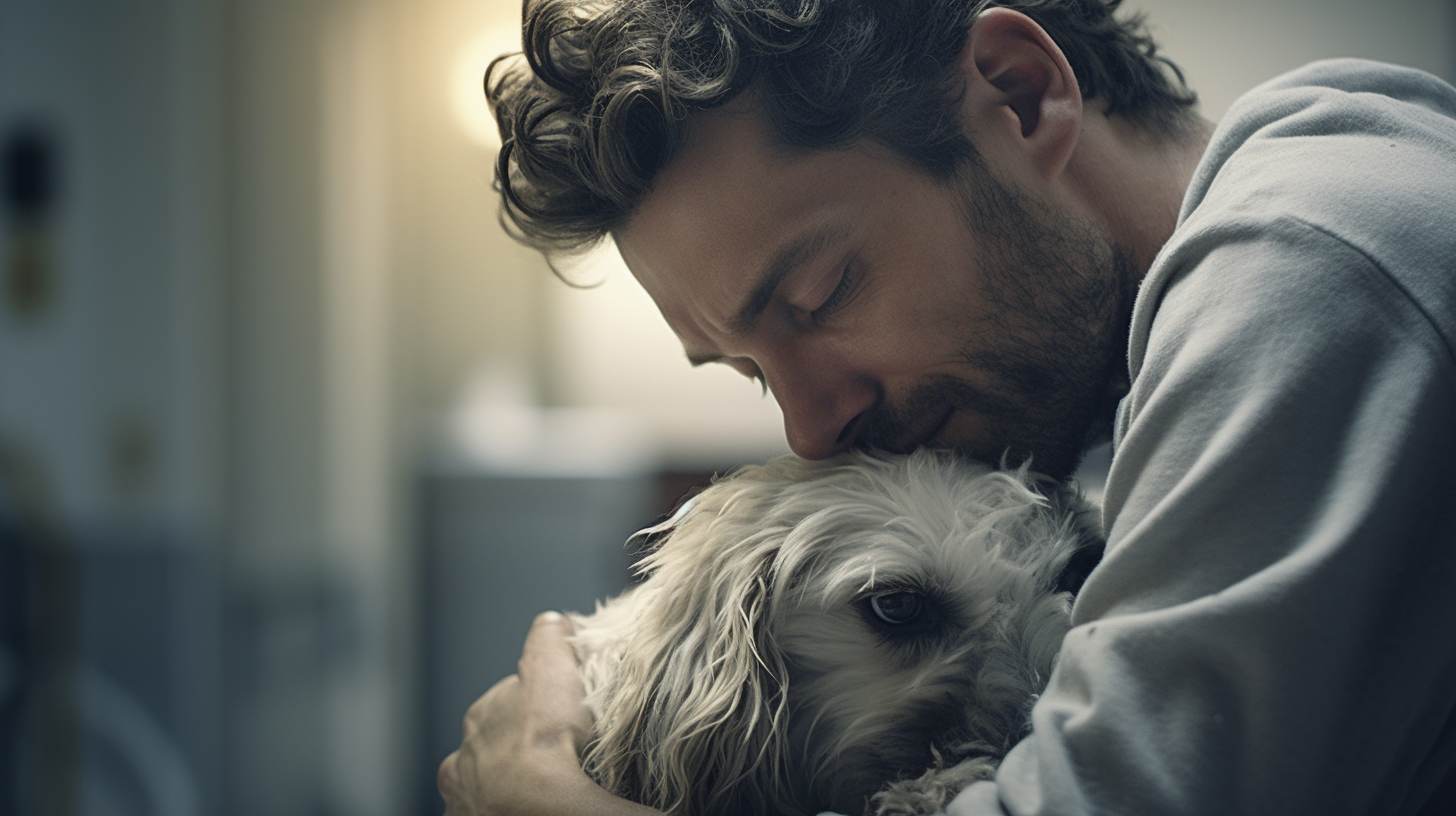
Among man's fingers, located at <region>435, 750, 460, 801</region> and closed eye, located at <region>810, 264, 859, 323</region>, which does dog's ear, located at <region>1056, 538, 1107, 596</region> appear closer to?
closed eye, located at <region>810, 264, 859, 323</region>

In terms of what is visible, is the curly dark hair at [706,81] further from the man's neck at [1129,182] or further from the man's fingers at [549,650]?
the man's fingers at [549,650]

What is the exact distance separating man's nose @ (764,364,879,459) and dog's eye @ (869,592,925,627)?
0.22 metres

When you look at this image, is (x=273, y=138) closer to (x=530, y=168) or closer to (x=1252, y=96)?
(x=530, y=168)

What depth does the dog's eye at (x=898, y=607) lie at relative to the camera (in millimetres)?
949

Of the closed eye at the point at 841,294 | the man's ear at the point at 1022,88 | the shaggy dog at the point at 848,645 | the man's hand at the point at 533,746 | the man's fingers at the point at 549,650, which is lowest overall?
the man's hand at the point at 533,746

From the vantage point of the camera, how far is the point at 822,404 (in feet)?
3.72

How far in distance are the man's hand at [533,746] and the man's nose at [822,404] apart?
1.22 ft

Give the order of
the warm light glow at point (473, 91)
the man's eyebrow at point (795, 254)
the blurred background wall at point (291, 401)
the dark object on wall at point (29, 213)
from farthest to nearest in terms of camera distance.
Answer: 1. the warm light glow at point (473, 91)
2. the blurred background wall at point (291, 401)
3. the dark object on wall at point (29, 213)
4. the man's eyebrow at point (795, 254)

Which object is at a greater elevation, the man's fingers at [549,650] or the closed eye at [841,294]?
the closed eye at [841,294]

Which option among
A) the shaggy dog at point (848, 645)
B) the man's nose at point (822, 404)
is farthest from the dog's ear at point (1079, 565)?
the man's nose at point (822, 404)

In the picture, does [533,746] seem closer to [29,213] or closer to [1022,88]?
[1022,88]

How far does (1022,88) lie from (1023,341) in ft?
1.01

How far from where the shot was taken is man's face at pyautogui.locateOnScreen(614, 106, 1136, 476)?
42.8 inches

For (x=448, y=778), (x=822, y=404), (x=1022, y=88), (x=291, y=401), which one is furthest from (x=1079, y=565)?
(x=291, y=401)
